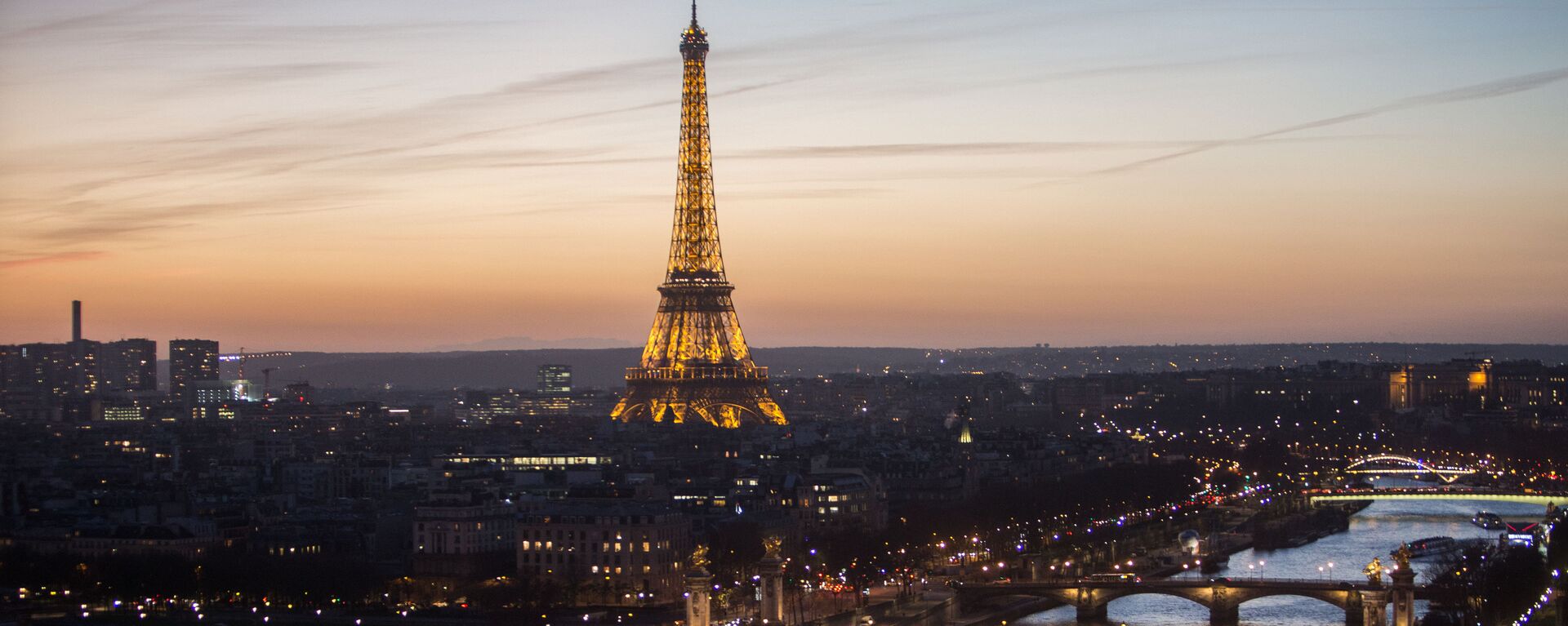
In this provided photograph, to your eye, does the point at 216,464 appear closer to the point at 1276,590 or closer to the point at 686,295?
the point at 686,295

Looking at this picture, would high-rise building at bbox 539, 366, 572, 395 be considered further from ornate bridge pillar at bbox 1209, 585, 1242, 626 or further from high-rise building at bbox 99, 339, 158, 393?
ornate bridge pillar at bbox 1209, 585, 1242, 626

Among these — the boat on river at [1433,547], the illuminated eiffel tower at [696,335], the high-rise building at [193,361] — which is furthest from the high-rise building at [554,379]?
the boat on river at [1433,547]

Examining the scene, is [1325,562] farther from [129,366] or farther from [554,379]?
[554,379]

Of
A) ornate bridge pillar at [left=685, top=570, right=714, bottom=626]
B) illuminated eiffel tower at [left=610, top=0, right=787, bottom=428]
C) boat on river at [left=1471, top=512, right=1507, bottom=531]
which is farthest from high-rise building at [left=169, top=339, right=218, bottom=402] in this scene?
ornate bridge pillar at [left=685, top=570, right=714, bottom=626]

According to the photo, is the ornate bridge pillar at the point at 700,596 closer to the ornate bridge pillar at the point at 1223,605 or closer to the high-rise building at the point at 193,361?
the ornate bridge pillar at the point at 1223,605

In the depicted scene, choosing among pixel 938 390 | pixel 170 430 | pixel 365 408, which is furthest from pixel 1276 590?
pixel 938 390

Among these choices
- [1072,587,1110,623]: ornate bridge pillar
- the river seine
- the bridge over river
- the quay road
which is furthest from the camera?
the quay road
